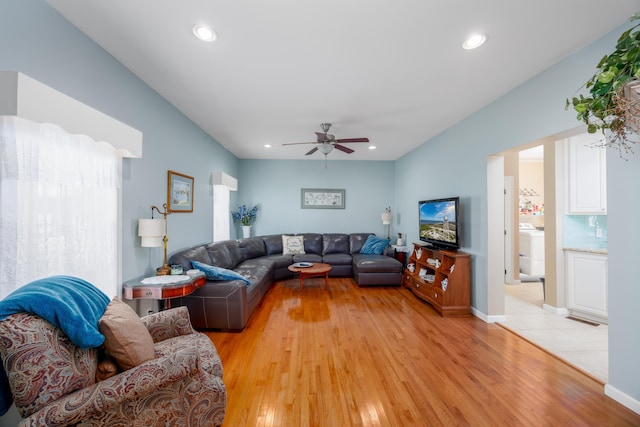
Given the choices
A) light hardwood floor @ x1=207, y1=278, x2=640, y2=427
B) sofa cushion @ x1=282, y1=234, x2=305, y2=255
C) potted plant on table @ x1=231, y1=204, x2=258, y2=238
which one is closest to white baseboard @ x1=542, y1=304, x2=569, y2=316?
light hardwood floor @ x1=207, y1=278, x2=640, y2=427

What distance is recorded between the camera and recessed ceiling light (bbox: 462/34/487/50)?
6.13 feet

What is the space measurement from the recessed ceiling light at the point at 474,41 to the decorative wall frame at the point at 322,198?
439 cm

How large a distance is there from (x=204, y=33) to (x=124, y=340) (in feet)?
6.87

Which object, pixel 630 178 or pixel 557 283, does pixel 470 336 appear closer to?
pixel 557 283

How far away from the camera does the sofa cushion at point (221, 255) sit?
379 centimetres

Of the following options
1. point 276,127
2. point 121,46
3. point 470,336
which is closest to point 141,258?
point 121,46

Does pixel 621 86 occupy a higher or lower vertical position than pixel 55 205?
higher

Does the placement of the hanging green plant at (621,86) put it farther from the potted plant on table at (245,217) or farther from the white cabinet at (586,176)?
the potted plant on table at (245,217)

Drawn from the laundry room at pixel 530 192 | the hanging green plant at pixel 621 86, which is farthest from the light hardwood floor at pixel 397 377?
the laundry room at pixel 530 192

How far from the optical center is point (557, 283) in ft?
10.7

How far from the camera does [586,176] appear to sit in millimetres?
3143

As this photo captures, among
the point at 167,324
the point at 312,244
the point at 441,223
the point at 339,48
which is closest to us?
the point at 167,324

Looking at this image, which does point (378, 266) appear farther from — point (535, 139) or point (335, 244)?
point (535, 139)

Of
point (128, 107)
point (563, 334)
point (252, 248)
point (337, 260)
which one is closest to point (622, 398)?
point (563, 334)
